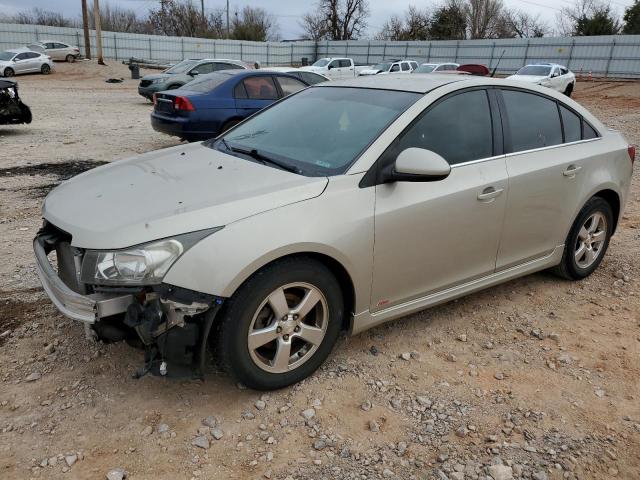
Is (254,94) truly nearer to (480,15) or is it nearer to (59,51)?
(59,51)

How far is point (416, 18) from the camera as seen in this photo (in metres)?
63.2

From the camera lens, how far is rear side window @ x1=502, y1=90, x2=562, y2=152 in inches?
149

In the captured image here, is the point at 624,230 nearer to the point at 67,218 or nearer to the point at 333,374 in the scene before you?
the point at 333,374

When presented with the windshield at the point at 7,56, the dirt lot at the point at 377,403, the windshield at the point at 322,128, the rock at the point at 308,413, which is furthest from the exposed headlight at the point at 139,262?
the windshield at the point at 7,56

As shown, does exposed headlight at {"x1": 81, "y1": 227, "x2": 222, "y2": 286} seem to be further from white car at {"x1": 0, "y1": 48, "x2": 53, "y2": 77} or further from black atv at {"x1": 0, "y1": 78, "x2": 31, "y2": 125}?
white car at {"x1": 0, "y1": 48, "x2": 53, "y2": 77}

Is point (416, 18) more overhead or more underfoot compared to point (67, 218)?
more overhead

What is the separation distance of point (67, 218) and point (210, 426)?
4.23ft

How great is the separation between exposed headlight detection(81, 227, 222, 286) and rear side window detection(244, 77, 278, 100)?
7.54 meters

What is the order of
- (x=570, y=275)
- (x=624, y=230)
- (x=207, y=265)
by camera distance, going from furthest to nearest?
(x=624, y=230) < (x=570, y=275) < (x=207, y=265)

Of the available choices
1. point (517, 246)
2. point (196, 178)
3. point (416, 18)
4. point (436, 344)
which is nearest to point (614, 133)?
point (517, 246)

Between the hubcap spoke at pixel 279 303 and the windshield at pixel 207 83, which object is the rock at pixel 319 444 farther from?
the windshield at pixel 207 83

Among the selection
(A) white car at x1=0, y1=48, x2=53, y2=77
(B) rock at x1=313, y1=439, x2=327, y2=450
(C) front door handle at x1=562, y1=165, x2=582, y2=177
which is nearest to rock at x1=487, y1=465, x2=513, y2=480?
(B) rock at x1=313, y1=439, x2=327, y2=450

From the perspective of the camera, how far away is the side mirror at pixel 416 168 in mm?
2920

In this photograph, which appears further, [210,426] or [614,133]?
[614,133]
